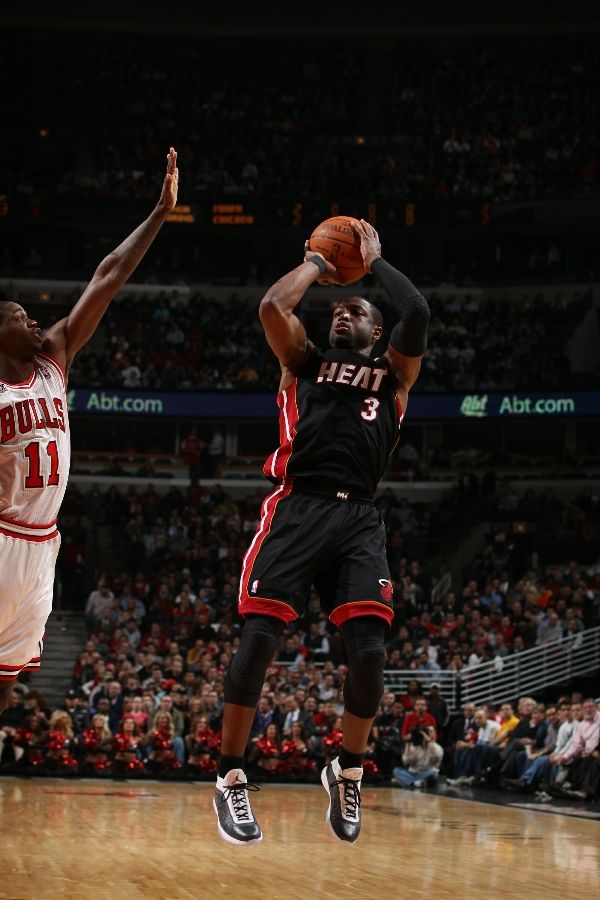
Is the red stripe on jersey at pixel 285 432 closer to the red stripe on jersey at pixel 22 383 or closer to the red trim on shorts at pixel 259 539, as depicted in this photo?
the red trim on shorts at pixel 259 539

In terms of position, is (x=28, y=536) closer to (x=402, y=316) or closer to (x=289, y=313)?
(x=289, y=313)

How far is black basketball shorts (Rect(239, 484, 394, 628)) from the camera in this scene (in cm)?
604

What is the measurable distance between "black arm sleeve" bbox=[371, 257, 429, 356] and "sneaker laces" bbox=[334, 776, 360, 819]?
2.20m

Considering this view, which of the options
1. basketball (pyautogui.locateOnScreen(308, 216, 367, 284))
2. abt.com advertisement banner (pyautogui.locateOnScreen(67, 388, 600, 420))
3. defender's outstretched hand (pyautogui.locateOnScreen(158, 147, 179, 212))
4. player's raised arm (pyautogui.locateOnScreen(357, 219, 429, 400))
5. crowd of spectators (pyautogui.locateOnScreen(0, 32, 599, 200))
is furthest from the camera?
crowd of spectators (pyautogui.locateOnScreen(0, 32, 599, 200))

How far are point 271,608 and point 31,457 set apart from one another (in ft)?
4.89

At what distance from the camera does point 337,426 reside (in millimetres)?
6281

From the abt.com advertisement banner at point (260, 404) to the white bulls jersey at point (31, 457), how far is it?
22.1 metres

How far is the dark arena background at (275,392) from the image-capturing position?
18062 millimetres

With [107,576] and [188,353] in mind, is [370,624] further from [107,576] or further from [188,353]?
[188,353]

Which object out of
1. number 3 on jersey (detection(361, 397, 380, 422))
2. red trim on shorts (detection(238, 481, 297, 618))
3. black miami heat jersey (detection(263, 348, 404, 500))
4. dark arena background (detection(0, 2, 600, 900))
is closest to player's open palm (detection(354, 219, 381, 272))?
black miami heat jersey (detection(263, 348, 404, 500))

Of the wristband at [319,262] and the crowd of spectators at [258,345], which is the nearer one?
the wristband at [319,262]

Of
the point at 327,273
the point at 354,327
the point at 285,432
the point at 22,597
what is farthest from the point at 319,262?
the point at 22,597

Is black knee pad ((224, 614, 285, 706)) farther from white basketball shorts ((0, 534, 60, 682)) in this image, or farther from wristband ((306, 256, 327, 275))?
wristband ((306, 256, 327, 275))

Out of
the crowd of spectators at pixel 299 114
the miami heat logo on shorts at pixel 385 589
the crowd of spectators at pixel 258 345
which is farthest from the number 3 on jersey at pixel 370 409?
the crowd of spectators at pixel 299 114
